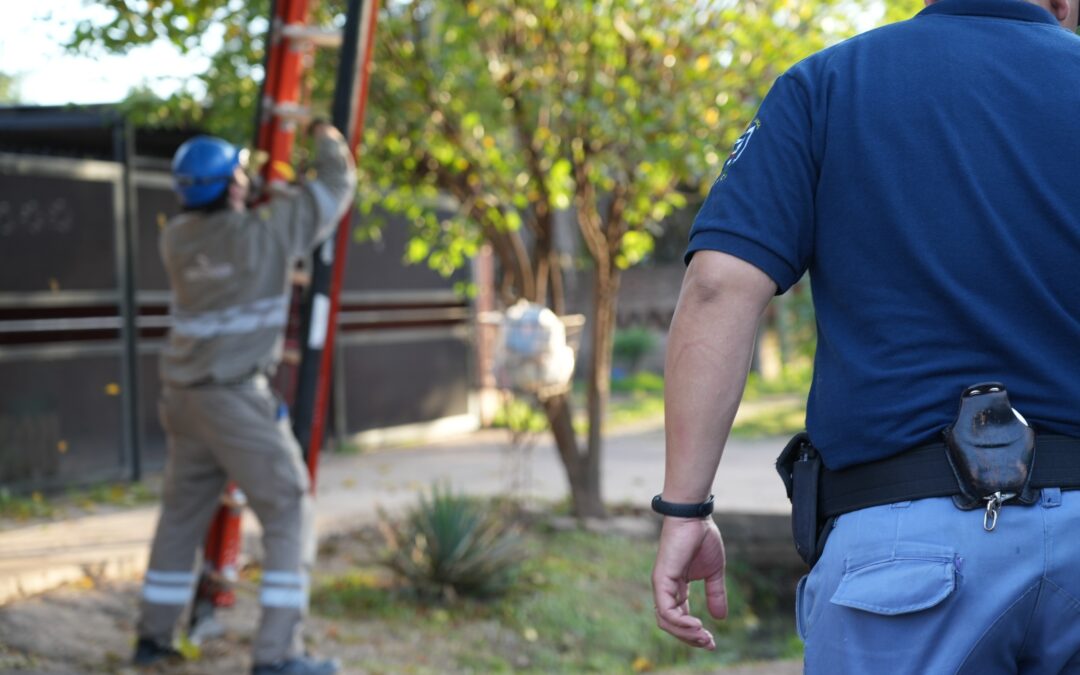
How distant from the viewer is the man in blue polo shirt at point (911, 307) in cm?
195

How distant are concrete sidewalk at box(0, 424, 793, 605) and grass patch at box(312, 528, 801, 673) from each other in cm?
80

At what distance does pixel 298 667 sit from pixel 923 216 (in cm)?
401

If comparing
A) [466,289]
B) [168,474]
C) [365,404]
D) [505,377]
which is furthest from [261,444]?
[365,404]

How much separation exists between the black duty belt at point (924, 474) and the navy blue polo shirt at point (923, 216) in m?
0.02

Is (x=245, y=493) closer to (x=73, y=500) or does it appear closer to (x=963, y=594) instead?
(x=963, y=594)

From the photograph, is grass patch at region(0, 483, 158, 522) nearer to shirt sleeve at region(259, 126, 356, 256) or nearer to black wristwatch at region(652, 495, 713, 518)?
shirt sleeve at region(259, 126, 356, 256)

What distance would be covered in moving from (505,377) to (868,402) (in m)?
6.55

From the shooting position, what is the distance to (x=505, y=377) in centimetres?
859

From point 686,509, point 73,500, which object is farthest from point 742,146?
point 73,500

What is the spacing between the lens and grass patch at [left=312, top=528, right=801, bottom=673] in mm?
6797

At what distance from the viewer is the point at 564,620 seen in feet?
24.1

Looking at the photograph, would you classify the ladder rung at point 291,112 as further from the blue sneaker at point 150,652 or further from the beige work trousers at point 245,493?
the blue sneaker at point 150,652

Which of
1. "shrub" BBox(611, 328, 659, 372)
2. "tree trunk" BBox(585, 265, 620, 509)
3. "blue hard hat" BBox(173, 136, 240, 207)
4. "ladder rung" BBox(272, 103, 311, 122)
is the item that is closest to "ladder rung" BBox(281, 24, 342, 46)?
"ladder rung" BBox(272, 103, 311, 122)

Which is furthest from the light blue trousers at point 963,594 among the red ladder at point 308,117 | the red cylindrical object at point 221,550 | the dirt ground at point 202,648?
the red cylindrical object at point 221,550
